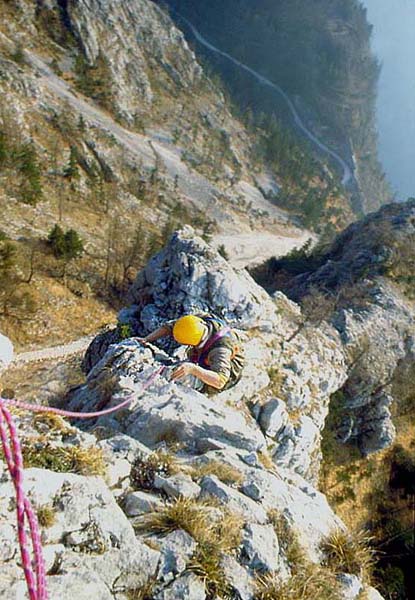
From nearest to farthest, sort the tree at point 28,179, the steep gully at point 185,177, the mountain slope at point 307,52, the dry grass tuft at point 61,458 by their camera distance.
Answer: the dry grass tuft at point 61,458, the tree at point 28,179, the steep gully at point 185,177, the mountain slope at point 307,52

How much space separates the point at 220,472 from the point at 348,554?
260 centimetres

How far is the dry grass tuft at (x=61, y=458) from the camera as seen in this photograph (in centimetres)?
547

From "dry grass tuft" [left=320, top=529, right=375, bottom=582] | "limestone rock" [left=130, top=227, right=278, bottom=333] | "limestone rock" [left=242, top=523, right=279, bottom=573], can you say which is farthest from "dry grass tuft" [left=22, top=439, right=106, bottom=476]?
"limestone rock" [left=130, top=227, right=278, bottom=333]

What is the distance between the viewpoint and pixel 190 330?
8516 mm

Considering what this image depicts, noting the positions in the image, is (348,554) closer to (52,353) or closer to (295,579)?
(295,579)

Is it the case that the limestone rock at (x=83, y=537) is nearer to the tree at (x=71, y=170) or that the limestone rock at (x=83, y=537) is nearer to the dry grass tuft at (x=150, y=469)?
the dry grass tuft at (x=150, y=469)

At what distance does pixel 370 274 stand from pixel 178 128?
7703cm

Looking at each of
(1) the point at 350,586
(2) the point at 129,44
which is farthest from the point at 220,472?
(2) the point at 129,44

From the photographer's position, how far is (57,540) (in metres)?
4.64

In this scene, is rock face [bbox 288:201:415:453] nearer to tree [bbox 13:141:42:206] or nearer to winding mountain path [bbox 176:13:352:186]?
tree [bbox 13:141:42:206]

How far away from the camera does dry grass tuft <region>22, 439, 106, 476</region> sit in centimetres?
547

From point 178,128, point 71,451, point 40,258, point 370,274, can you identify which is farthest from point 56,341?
point 178,128

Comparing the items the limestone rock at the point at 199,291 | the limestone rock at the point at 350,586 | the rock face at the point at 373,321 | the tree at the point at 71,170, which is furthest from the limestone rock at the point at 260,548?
the tree at the point at 71,170

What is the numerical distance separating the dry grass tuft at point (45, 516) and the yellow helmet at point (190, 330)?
4401 millimetres
